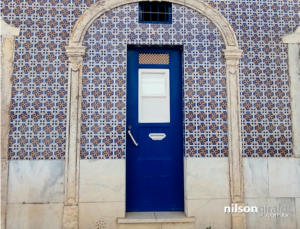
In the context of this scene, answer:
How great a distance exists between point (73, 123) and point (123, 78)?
40.7 inches

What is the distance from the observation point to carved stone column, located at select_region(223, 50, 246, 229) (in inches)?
170

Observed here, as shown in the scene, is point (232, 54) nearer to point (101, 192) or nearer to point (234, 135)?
point (234, 135)

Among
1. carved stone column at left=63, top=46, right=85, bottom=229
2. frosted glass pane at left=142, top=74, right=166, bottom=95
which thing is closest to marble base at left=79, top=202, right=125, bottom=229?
carved stone column at left=63, top=46, right=85, bottom=229

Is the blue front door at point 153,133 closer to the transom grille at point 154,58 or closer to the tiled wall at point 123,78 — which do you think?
the transom grille at point 154,58

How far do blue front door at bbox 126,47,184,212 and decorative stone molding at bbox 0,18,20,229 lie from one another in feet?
5.94

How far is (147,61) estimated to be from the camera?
185 inches

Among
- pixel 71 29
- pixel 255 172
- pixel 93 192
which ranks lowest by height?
pixel 93 192

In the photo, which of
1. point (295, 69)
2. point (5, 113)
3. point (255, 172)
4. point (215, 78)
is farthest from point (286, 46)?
point (5, 113)

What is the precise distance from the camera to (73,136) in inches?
170

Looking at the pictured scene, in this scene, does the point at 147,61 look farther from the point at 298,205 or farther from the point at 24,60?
the point at 298,205

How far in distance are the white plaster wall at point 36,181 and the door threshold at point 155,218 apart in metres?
1.03

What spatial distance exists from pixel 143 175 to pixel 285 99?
2581 mm

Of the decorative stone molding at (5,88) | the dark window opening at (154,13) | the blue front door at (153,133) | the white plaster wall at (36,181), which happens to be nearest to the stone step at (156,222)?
the blue front door at (153,133)

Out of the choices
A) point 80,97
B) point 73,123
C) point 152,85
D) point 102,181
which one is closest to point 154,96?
point 152,85
